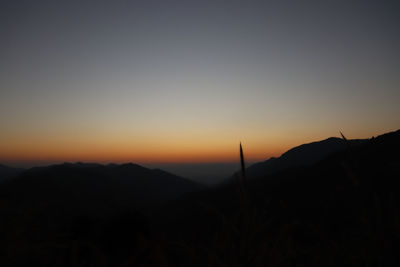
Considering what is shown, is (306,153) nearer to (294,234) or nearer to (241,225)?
(294,234)

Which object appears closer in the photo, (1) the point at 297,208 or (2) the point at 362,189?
(2) the point at 362,189

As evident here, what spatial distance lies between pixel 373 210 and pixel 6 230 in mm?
3788

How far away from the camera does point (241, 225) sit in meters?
1.49

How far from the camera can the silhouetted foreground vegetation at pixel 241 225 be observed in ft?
4.89

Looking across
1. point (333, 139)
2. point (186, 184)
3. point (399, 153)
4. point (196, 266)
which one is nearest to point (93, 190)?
point (186, 184)

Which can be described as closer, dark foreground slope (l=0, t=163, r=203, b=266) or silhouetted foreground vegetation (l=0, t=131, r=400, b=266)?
silhouetted foreground vegetation (l=0, t=131, r=400, b=266)

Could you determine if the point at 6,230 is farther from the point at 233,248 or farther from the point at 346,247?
the point at 346,247

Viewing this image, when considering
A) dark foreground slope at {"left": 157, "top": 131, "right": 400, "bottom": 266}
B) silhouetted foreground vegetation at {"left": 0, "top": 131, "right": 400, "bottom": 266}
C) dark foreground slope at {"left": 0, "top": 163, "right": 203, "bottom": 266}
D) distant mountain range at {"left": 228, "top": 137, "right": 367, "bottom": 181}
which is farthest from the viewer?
distant mountain range at {"left": 228, "top": 137, "right": 367, "bottom": 181}

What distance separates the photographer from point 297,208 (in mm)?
36688

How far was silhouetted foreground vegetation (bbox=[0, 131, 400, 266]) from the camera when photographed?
1.49 metres

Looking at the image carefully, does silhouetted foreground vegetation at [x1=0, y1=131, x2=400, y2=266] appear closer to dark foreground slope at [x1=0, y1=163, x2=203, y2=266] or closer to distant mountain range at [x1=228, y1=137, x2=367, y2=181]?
dark foreground slope at [x1=0, y1=163, x2=203, y2=266]

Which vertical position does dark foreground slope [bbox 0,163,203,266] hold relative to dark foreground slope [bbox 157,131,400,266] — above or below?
below

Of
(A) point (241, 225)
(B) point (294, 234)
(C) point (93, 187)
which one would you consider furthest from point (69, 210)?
(C) point (93, 187)

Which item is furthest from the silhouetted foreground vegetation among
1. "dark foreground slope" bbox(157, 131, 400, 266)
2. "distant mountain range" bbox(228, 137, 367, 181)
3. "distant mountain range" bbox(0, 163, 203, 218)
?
"distant mountain range" bbox(228, 137, 367, 181)
